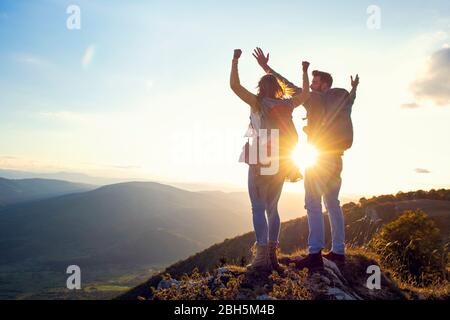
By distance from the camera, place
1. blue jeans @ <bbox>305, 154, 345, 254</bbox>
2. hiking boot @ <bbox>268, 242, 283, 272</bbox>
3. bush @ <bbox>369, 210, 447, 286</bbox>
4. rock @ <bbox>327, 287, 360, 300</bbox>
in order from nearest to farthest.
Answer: rock @ <bbox>327, 287, 360, 300</bbox> → hiking boot @ <bbox>268, 242, 283, 272</bbox> → blue jeans @ <bbox>305, 154, 345, 254</bbox> → bush @ <bbox>369, 210, 447, 286</bbox>

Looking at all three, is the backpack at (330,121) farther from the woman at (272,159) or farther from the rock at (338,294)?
the rock at (338,294)

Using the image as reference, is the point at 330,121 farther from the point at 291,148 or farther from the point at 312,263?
the point at 312,263

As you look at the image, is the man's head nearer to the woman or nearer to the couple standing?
the couple standing

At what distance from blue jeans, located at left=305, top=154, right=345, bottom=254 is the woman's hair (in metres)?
1.43

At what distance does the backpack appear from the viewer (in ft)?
22.4

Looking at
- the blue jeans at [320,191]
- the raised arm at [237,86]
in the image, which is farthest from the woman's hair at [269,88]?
the blue jeans at [320,191]

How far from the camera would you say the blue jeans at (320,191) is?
669 centimetres

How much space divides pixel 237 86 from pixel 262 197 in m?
1.75

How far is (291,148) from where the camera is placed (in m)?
6.43

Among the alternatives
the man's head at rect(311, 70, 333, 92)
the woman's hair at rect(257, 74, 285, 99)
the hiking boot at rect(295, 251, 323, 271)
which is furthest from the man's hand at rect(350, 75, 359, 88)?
the hiking boot at rect(295, 251, 323, 271)

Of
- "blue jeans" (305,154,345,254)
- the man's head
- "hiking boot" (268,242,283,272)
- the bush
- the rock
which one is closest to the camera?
the rock

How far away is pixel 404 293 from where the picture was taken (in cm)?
720
